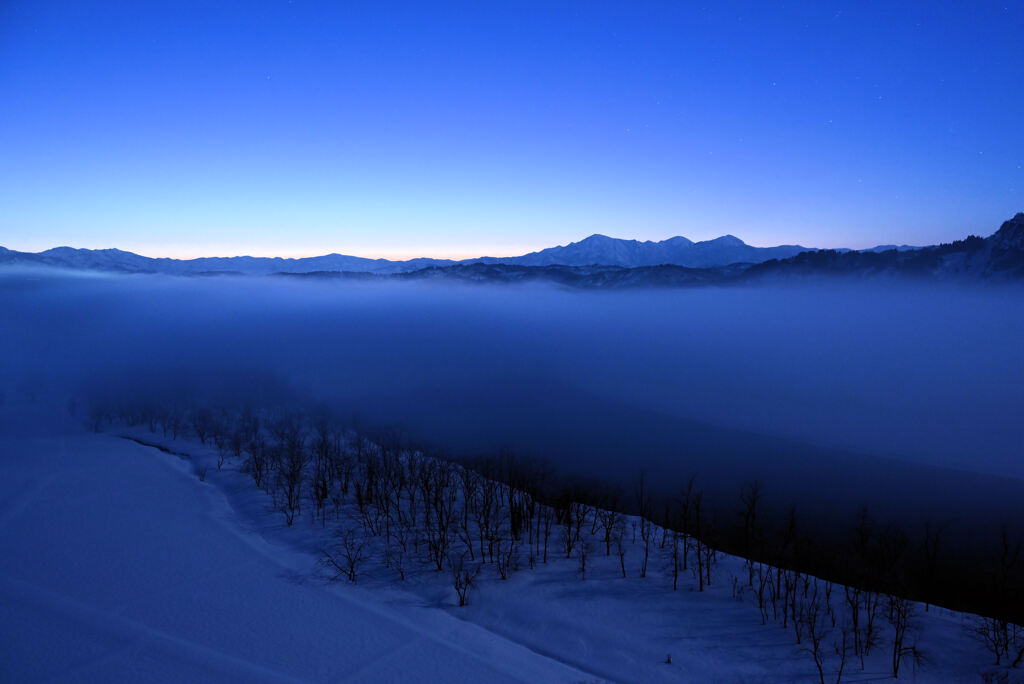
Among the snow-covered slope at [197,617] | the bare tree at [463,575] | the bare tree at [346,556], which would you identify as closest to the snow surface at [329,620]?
the snow-covered slope at [197,617]

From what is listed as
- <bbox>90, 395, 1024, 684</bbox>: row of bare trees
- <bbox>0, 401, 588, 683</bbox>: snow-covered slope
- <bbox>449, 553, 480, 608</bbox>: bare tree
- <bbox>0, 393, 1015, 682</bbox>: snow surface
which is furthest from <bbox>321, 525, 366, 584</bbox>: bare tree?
<bbox>449, 553, 480, 608</bbox>: bare tree

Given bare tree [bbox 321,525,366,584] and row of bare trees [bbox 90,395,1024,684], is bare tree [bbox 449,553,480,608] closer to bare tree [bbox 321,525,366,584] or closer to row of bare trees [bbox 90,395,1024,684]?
row of bare trees [bbox 90,395,1024,684]

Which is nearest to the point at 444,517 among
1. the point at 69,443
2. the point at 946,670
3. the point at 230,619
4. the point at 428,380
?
the point at 230,619

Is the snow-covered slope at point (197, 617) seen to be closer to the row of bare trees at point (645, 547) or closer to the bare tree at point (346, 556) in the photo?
the bare tree at point (346, 556)

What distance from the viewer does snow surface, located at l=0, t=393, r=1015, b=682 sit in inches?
987

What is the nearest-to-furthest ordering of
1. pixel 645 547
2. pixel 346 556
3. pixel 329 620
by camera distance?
pixel 329 620
pixel 346 556
pixel 645 547

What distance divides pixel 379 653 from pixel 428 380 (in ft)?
541

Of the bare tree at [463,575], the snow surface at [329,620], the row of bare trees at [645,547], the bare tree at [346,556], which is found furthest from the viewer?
the bare tree at [346,556]

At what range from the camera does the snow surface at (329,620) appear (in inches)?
987

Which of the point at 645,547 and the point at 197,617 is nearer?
the point at 197,617

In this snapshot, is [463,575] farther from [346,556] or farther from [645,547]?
[645,547]

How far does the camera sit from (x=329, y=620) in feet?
94.1

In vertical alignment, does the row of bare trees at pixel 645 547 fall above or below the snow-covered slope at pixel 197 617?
below

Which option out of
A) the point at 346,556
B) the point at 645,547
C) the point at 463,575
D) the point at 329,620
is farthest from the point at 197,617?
the point at 645,547
